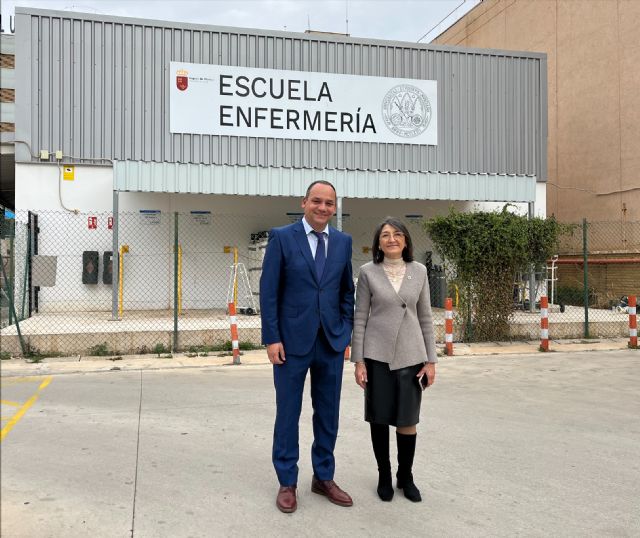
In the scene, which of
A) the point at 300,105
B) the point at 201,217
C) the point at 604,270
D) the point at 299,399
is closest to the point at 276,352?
the point at 299,399

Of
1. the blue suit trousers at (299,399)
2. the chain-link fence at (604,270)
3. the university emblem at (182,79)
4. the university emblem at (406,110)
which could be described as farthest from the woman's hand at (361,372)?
the university emblem at (406,110)

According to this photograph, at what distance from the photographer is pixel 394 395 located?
3932mm

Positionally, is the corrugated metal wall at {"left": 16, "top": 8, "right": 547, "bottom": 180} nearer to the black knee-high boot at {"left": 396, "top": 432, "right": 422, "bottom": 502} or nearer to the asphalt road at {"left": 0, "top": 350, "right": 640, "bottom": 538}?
the asphalt road at {"left": 0, "top": 350, "right": 640, "bottom": 538}

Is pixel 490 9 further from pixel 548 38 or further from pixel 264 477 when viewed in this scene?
pixel 264 477

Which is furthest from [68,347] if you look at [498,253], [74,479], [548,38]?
[548,38]

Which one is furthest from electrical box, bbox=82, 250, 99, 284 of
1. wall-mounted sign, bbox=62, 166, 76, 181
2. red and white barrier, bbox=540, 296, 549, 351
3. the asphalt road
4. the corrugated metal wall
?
red and white barrier, bbox=540, 296, 549, 351

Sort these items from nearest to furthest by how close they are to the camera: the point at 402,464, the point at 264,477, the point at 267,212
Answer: the point at 402,464 < the point at 264,477 < the point at 267,212

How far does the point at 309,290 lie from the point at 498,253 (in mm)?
8365

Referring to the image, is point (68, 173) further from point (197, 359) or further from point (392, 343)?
point (392, 343)

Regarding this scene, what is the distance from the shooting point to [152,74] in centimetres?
1586

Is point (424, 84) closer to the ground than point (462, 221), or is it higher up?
higher up

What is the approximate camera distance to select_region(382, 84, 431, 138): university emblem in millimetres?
17375

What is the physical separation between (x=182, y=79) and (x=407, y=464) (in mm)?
13982

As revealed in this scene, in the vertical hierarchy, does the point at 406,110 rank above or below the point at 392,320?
above
